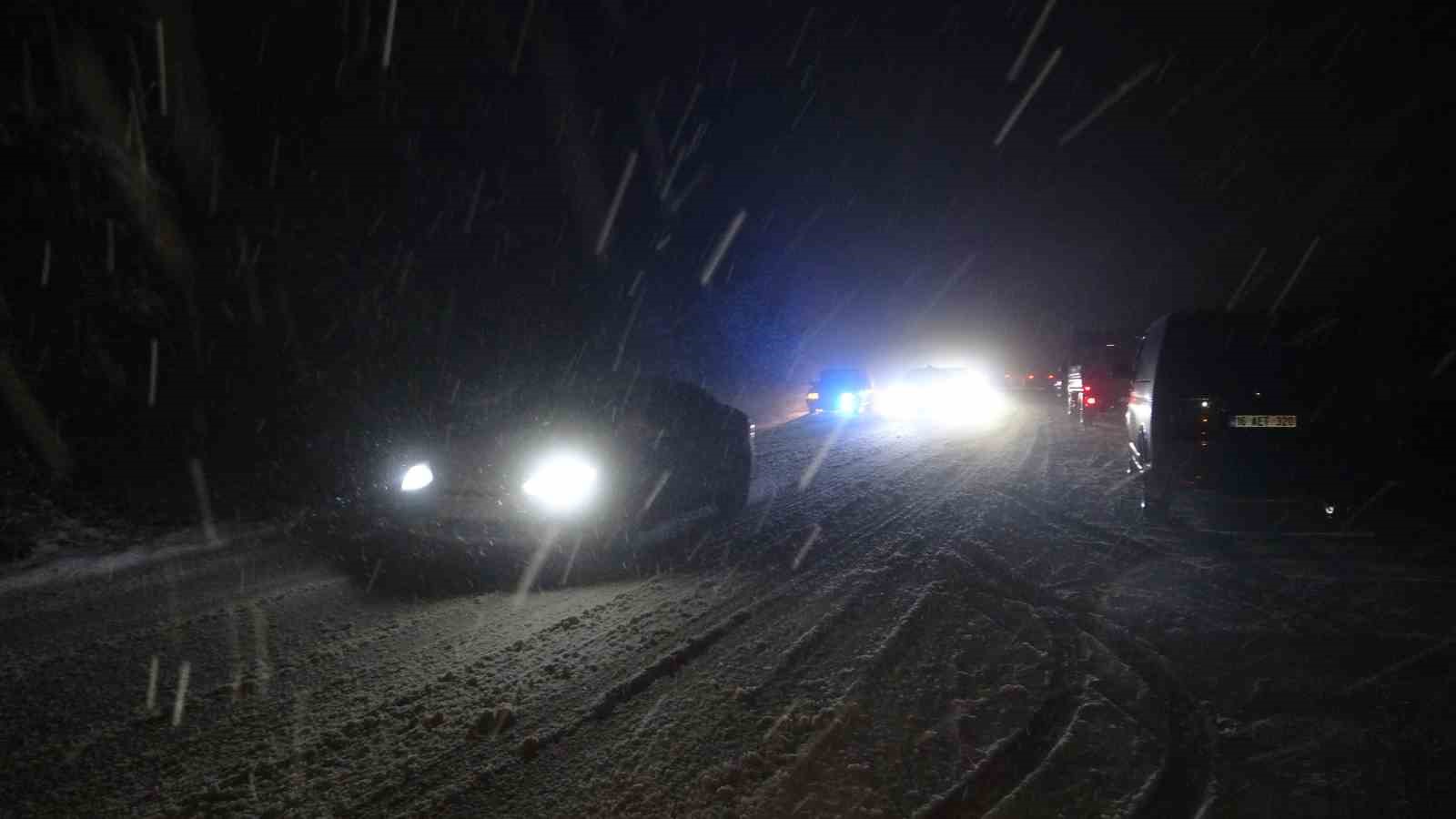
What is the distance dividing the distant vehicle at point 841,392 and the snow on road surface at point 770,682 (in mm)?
16433

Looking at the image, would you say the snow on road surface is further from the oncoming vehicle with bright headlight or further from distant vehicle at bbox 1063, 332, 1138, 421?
distant vehicle at bbox 1063, 332, 1138, 421

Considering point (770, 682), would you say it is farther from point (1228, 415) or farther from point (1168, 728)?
point (1228, 415)

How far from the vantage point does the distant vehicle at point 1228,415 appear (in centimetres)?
681

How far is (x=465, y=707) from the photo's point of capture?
3889 mm

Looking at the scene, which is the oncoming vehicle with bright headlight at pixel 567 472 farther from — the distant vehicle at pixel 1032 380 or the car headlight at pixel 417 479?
the distant vehicle at pixel 1032 380

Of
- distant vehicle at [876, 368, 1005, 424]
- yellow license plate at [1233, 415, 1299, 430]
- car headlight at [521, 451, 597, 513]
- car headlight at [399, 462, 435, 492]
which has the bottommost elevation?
yellow license plate at [1233, 415, 1299, 430]

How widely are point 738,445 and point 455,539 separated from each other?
3868 mm

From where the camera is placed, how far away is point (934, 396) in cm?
2547

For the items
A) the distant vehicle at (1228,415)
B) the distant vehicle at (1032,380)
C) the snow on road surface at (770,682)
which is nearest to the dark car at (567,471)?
the snow on road surface at (770,682)

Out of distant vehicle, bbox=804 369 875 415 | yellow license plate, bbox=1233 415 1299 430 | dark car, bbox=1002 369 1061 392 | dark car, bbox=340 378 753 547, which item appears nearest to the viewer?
dark car, bbox=340 378 753 547

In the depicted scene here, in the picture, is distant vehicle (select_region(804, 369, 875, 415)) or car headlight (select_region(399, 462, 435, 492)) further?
distant vehicle (select_region(804, 369, 875, 415))

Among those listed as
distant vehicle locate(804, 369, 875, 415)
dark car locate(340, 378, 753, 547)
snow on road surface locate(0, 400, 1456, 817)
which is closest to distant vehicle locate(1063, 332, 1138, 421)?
distant vehicle locate(804, 369, 875, 415)

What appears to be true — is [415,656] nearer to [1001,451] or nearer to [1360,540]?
[1360,540]

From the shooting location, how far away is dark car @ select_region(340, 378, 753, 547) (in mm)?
6246
